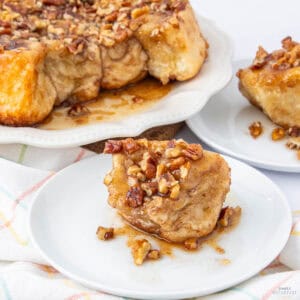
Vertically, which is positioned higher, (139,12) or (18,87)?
(139,12)

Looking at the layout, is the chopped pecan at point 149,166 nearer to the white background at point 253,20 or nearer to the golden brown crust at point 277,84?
the golden brown crust at point 277,84

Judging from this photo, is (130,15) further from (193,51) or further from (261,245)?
(261,245)

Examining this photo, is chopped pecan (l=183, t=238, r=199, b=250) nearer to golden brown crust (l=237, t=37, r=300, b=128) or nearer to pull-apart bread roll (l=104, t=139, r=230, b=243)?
pull-apart bread roll (l=104, t=139, r=230, b=243)

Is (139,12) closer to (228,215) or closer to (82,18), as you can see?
(82,18)

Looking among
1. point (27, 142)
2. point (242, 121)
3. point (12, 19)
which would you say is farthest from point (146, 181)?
point (12, 19)

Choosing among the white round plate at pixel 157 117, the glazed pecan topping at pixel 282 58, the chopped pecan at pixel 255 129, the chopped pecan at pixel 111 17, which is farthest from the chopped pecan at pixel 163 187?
the chopped pecan at pixel 111 17

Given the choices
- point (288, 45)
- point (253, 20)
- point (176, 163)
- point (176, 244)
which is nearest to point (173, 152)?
point (176, 163)

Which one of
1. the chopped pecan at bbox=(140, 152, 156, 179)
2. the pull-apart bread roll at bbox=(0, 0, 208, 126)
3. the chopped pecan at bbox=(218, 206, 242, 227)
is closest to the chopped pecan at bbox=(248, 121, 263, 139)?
the pull-apart bread roll at bbox=(0, 0, 208, 126)
